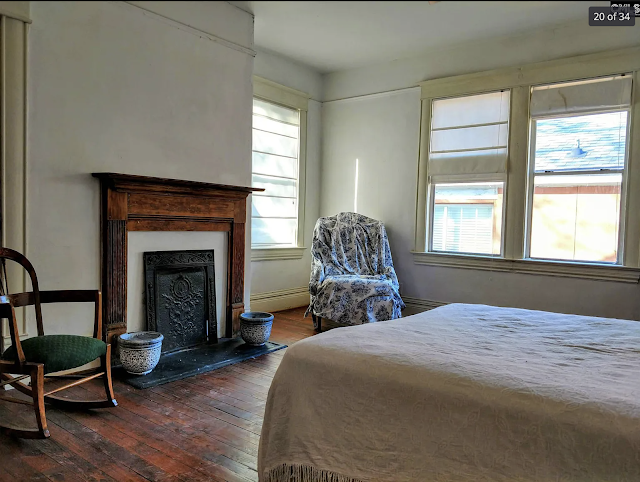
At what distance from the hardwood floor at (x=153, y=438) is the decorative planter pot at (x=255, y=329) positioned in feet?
2.25

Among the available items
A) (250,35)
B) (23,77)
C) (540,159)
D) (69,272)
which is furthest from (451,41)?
(540,159)

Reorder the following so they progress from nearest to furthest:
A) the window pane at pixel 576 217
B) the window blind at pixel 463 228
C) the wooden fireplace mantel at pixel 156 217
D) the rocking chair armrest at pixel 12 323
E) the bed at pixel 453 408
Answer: the bed at pixel 453 408 → the rocking chair armrest at pixel 12 323 → the wooden fireplace mantel at pixel 156 217 → the window pane at pixel 576 217 → the window blind at pixel 463 228

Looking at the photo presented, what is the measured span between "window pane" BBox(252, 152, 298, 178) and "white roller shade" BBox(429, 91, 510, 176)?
4.85ft

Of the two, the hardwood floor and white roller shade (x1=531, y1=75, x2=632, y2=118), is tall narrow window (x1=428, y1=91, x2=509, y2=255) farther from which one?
the hardwood floor

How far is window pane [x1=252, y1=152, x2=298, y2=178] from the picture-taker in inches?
188

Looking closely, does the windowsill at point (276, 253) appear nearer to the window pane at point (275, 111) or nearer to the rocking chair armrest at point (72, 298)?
the window pane at point (275, 111)

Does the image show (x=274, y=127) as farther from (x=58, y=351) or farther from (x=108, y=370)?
(x=58, y=351)

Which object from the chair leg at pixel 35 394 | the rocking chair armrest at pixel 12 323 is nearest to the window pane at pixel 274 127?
the rocking chair armrest at pixel 12 323

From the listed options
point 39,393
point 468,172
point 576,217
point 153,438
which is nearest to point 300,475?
point 153,438

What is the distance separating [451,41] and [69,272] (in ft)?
8.98

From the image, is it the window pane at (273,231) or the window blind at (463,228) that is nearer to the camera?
the window blind at (463,228)

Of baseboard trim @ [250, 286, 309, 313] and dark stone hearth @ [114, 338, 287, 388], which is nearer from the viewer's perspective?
dark stone hearth @ [114, 338, 287, 388]

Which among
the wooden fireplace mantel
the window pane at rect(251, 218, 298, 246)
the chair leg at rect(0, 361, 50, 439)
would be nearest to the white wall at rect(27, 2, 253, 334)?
the wooden fireplace mantel

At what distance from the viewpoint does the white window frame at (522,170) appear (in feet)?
12.1
